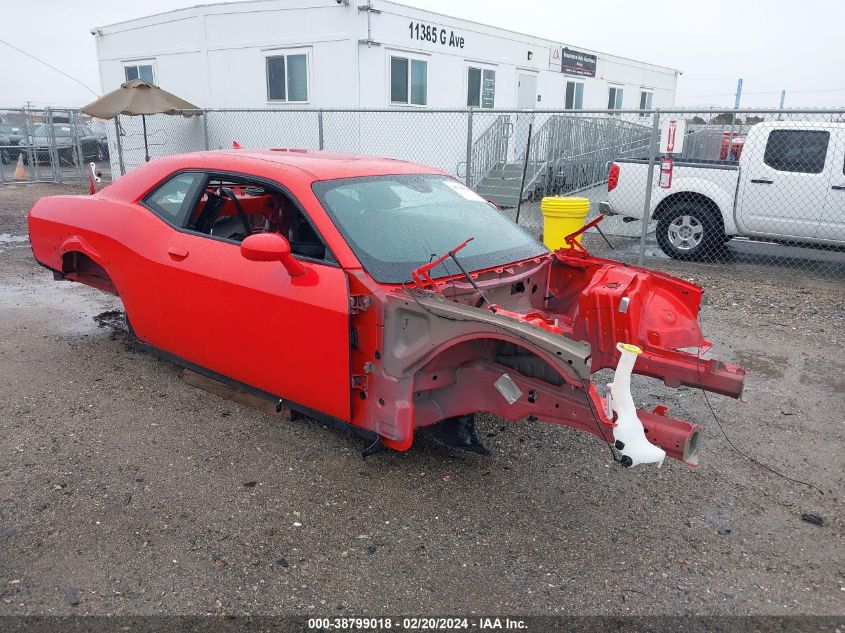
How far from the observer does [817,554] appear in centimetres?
295

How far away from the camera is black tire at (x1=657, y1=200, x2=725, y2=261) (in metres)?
9.05

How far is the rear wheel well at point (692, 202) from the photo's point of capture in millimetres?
8992

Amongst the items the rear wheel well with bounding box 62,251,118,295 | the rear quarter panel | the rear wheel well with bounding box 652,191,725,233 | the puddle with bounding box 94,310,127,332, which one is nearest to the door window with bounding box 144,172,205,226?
the rear wheel well with bounding box 62,251,118,295

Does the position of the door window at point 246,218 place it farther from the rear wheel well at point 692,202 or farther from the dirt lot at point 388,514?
the rear wheel well at point 692,202

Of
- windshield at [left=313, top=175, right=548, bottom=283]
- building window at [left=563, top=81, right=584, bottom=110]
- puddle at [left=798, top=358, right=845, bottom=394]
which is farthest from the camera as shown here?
building window at [left=563, top=81, right=584, bottom=110]

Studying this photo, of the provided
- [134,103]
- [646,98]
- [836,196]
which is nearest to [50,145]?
[134,103]

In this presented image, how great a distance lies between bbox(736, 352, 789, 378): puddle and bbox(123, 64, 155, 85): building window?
1507cm

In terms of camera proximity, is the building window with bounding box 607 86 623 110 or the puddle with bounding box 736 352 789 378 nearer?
the puddle with bounding box 736 352 789 378

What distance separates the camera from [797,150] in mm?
8383

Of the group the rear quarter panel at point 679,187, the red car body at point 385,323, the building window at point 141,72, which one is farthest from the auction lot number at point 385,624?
the building window at point 141,72

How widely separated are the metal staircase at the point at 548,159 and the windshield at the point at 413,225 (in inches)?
370

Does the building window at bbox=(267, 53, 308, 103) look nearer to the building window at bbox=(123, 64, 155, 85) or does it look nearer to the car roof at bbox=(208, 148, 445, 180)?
the building window at bbox=(123, 64, 155, 85)

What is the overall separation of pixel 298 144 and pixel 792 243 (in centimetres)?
933

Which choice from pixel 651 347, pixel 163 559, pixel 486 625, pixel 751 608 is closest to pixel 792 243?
pixel 651 347
